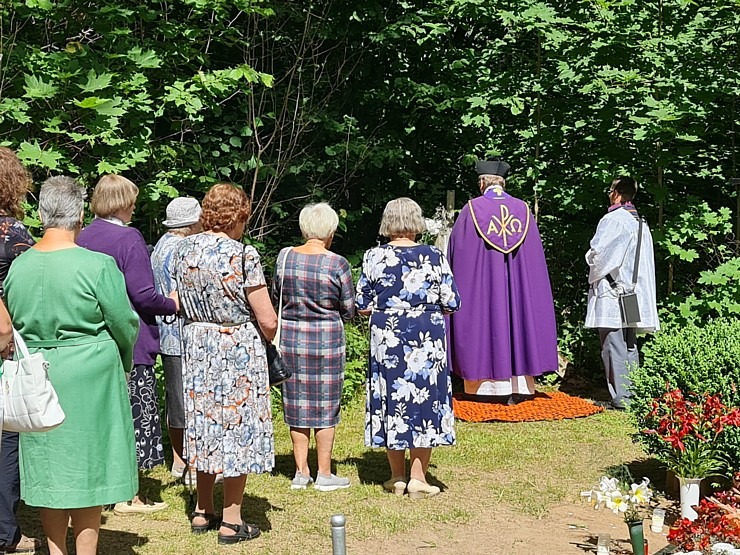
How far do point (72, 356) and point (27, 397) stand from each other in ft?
2.03

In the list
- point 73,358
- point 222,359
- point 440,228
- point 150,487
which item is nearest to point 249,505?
point 150,487

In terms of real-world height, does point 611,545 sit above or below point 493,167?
below

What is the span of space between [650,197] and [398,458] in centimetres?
518

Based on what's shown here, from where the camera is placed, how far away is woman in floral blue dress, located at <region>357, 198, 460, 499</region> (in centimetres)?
619

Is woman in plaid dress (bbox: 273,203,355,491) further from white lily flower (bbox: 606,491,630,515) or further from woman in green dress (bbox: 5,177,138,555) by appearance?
white lily flower (bbox: 606,491,630,515)

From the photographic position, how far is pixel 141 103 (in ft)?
26.3

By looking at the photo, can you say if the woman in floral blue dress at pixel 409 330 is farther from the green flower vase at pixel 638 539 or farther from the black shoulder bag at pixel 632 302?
the black shoulder bag at pixel 632 302

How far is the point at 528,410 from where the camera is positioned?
8.67 meters

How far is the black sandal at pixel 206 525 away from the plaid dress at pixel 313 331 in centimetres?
96

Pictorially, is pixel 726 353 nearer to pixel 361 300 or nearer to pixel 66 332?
pixel 361 300

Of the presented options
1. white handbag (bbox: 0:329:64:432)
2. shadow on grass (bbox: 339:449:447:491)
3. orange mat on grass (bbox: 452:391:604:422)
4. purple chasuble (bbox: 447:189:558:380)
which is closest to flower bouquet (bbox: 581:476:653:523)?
shadow on grass (bbox: 339:449:447:491)

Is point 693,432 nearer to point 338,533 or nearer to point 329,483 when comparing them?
point 329,483

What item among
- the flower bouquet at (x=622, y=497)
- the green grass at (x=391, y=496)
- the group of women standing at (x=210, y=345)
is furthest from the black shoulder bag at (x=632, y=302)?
the flower bouquet at (x=622, y=497)

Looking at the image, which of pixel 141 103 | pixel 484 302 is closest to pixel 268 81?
pixel 141 103
